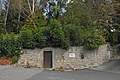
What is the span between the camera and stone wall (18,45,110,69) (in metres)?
23.4

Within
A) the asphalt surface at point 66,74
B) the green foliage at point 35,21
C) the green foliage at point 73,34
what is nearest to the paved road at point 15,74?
the asphalt surface at point 66,74

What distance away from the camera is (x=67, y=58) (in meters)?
23.5

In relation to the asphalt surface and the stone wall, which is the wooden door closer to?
the stone wall

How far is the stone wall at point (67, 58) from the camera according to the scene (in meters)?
23.4

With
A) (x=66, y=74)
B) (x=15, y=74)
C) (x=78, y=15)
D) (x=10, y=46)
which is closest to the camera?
(x=15, y=74)

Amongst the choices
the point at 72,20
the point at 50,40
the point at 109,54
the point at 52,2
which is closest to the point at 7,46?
the point at 50,40

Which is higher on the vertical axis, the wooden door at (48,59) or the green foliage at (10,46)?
the green foliage at (10,46)

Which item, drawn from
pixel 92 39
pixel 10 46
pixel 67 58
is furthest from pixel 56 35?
pixel 10 46

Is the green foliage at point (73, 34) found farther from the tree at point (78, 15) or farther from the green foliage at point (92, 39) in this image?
the tree at point (78, 15)

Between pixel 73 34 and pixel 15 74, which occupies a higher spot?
pixel 73 34

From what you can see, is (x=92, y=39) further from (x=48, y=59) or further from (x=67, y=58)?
(x=48, y=59)

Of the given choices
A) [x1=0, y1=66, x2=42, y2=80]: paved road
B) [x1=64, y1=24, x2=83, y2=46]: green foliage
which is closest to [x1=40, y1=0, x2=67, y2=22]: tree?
[x1=64, y1=24, x2=83, y2=46]: green foliage

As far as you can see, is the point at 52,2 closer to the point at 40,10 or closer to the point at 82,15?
the point at 40,10

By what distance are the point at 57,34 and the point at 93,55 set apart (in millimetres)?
3841
